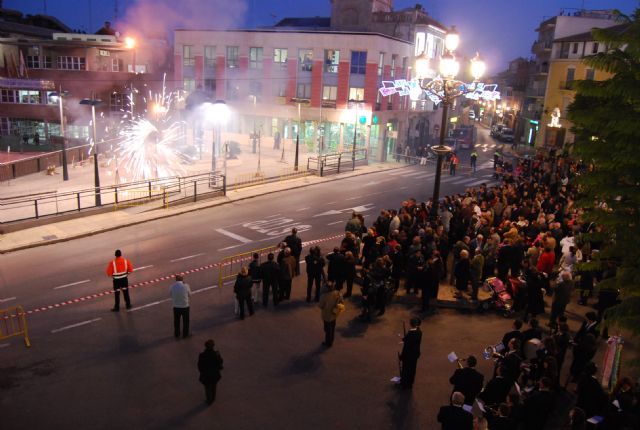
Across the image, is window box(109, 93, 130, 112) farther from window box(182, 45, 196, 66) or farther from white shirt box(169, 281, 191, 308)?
white shirt box(169, 281, 191, 308)

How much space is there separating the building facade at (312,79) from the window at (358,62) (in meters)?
0.09

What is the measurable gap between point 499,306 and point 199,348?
24.5ft

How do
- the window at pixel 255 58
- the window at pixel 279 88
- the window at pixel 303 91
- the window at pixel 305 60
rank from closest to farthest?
the window at pixel 305 60 < the window at pixel 303 91 < the window at pixel 279 88 < the window at pixel 255 58

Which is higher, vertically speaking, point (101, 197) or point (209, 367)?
point (209, 367)

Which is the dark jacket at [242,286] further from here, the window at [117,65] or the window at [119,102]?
the window at [117,65]

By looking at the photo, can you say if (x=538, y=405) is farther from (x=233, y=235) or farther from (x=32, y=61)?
(x=32, y=61)

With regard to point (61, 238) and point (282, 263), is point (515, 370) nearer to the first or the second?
Result: point (282, 263)

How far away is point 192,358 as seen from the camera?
37.1ft

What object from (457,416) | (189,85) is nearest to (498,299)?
(457,416)

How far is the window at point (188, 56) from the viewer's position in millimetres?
53094

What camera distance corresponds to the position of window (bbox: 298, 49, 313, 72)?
1882 inches

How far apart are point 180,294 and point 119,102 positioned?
148 feet

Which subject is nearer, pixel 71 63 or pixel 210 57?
pixel 210 57

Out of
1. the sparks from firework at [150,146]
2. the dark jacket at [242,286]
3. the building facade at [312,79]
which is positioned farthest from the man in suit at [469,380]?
the building facade at [312,79]
